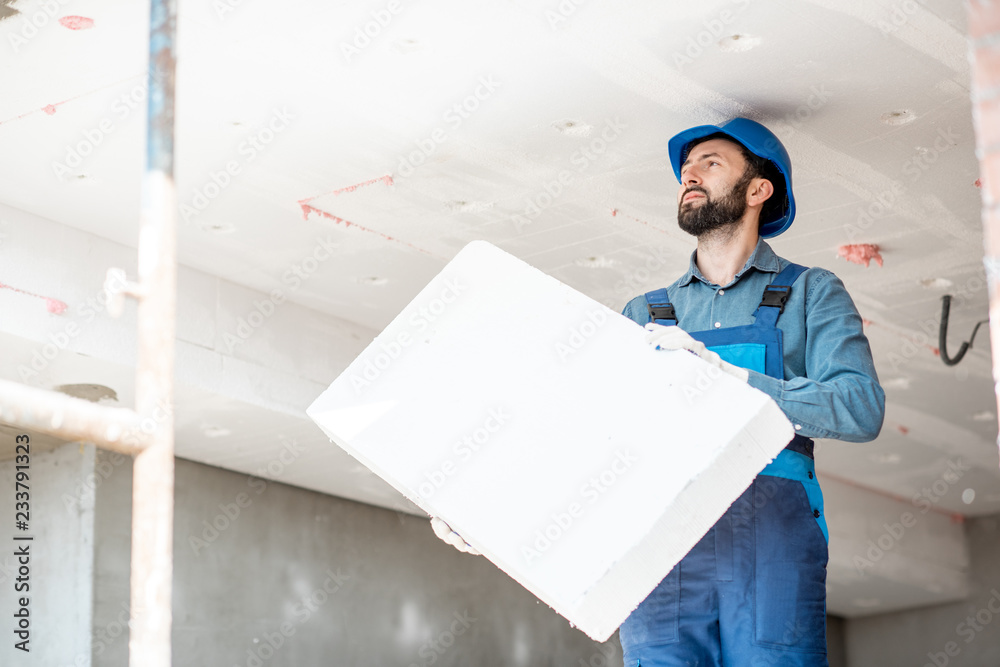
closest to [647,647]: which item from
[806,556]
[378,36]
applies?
[806,556]

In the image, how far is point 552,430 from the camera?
72.0 inches

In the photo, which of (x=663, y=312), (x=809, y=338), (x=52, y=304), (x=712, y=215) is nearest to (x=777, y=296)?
(x=809, y=338)

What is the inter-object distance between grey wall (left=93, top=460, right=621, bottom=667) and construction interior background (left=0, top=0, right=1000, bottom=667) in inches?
0.6

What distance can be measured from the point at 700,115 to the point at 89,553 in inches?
126

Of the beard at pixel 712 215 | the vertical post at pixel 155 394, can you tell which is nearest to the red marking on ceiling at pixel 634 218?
the beard at pixel 712 215

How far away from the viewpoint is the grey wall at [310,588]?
5406mm

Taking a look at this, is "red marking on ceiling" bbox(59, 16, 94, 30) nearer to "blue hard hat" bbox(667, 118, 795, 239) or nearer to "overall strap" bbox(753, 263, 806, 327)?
"blue hard hat" bbox(667, 118, 795, 239)

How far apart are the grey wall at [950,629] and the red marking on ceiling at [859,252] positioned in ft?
17.6

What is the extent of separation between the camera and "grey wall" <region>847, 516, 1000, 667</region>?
357 inches

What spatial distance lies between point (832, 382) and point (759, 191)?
74cm

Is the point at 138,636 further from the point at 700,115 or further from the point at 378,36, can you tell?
the point at 700,115

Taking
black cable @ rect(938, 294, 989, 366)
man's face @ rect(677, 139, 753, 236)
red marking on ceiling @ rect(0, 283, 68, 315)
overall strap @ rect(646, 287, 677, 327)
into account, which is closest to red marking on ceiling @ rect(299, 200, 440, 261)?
red marking on ceiling @ rect(0, 283, 68, 315)

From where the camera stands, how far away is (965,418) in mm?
6562

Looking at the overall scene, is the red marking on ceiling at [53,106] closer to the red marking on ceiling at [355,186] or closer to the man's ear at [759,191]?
the red marking on ceiling at [355,186]
